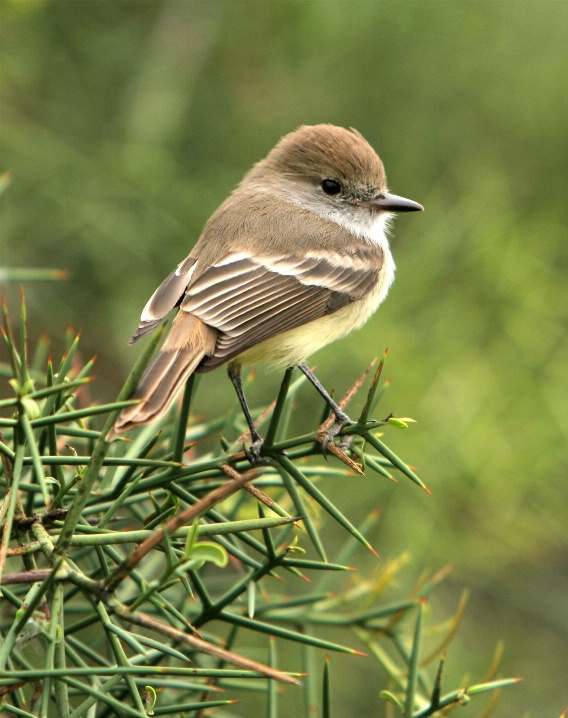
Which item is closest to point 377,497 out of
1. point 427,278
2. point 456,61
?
point 427,278

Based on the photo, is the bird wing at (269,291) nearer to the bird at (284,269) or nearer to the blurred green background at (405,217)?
the bird at (284,269)

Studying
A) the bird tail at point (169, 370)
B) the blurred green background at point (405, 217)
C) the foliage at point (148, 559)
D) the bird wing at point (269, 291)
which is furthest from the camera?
the blurred green background at point (405, 217)

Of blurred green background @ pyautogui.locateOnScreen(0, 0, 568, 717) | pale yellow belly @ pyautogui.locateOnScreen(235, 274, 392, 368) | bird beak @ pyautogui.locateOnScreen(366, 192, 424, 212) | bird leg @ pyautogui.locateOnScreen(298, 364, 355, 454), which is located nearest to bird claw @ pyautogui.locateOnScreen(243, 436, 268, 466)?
bird leg @ pyautogui.locateOnScreen(298, 364, 355, 454)

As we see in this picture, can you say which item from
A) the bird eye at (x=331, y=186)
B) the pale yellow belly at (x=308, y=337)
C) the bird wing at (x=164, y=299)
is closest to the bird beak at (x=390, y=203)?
the bird eye at (x=331, y=186)

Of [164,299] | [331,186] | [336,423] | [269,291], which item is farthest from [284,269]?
[336,423]

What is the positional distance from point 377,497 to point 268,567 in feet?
6.89

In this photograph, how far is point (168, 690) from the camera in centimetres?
201

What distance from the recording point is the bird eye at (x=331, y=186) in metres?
4.17

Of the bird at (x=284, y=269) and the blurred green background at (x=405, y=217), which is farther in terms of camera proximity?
the blurred green background at (x=405, y=217)

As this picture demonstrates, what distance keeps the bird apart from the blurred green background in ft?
0.93

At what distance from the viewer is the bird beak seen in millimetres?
3832

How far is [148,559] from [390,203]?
2257 mm

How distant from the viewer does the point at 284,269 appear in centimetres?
346

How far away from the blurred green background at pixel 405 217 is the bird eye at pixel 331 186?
1.17 feet
